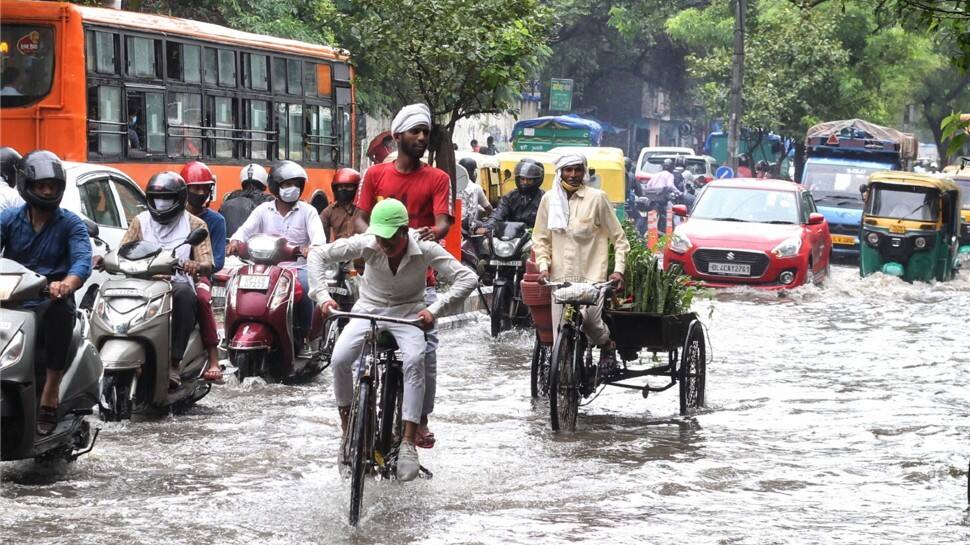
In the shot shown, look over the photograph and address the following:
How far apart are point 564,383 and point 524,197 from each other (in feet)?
20.3

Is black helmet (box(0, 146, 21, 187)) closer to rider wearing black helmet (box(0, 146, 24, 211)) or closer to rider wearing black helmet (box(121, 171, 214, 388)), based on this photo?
rider wearing black helmet (box(0, 146, 24, 211))

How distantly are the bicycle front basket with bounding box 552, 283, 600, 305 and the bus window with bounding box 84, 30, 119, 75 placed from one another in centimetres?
941

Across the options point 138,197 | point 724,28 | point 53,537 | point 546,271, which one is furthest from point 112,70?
point 724,28

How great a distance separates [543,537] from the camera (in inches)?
269

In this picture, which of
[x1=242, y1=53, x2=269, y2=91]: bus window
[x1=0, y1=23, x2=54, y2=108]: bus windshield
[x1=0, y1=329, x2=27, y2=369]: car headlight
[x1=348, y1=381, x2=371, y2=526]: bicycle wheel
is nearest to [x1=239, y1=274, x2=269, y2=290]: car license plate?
[x1=0, y1=329, x2=27, y2=369]: car headlight

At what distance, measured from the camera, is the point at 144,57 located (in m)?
18.5

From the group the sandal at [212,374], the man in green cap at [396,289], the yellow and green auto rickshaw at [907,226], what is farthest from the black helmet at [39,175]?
the yellow and green auto rickshaw at [907,226]

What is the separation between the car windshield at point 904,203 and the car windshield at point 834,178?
670 cm

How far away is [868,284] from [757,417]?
1393cm

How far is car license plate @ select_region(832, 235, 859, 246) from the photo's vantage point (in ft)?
104

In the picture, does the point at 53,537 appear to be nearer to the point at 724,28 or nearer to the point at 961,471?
the point at 961,471

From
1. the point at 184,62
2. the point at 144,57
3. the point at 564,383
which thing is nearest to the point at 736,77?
the point at 184,62

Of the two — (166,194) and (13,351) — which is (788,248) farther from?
(13,351)

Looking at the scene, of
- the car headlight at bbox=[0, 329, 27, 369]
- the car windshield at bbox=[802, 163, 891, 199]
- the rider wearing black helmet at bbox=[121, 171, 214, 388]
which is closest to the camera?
the car headlight at bbox=[0, 329, 27, 369]
